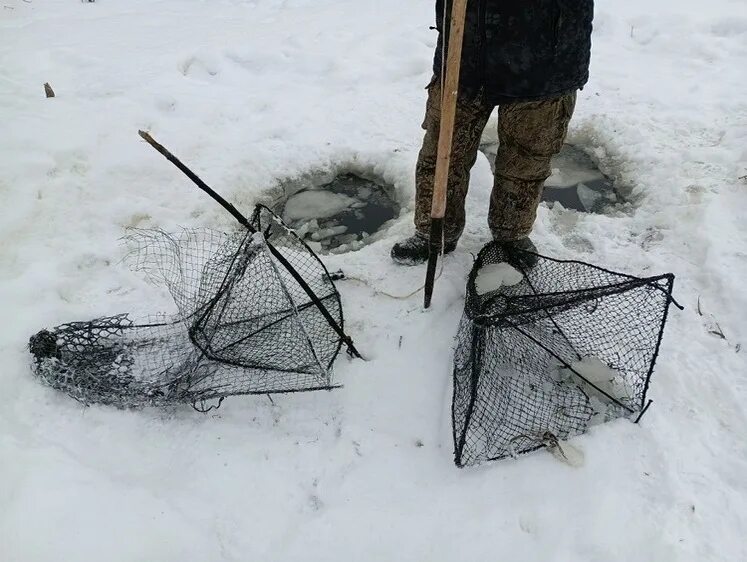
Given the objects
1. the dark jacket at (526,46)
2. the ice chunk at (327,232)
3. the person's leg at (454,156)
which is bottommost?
the ice chunk at (327,232)

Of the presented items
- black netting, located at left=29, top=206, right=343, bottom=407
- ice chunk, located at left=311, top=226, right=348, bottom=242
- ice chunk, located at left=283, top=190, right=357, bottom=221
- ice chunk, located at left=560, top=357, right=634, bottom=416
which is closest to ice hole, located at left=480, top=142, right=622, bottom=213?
ice chunk, located at left=283, top=190, right=357, bottom=221

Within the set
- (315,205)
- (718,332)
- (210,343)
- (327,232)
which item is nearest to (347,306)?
(210,343)

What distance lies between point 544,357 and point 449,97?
1.32 m

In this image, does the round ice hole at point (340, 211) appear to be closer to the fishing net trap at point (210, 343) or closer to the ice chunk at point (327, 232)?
the ice chunk at point (327, 232)

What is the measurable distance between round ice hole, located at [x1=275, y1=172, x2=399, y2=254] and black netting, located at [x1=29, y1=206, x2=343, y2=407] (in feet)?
2.36

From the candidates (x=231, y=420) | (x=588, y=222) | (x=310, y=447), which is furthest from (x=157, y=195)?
(x=588, y=222)

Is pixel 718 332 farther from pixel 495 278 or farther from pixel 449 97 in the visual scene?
pixel 449 97

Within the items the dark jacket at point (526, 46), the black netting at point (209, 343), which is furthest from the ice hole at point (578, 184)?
the black netting at point (209, 343)

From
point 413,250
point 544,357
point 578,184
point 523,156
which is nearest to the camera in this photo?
point 544,357

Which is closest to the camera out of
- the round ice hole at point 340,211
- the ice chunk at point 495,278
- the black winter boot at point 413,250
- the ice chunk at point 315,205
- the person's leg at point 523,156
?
the person's leg at point 523,156

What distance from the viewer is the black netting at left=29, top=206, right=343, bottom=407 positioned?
2.43 metres

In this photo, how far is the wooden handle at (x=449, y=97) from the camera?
7.05 feet

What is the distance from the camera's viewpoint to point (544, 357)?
2650mm

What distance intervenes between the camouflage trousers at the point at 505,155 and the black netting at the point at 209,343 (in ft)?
2.74
